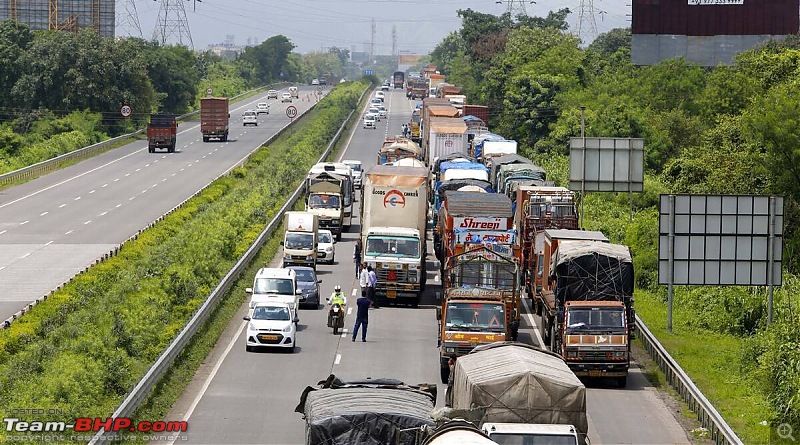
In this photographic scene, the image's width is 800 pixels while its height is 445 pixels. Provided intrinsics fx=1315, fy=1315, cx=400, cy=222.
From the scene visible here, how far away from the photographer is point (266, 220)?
2443 inches

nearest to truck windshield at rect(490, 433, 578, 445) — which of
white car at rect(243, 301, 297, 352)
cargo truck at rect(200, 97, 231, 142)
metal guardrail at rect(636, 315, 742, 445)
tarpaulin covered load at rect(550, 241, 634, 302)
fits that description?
metal guardrail at rect(636, 315, 742, 445)

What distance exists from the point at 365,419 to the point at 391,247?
24.3 metres

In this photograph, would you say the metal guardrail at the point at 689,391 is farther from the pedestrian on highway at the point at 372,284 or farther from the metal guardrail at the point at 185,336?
the metal guardrail at the point at 185,336

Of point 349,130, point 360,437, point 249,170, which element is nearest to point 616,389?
point 360,437

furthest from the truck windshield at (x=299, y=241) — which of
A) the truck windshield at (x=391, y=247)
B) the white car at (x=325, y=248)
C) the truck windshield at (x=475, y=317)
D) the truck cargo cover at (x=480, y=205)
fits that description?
the truck windshield at (x=475, y=317)

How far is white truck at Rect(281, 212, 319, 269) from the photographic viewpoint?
48906 mm

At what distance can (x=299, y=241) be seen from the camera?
49312 millimetres

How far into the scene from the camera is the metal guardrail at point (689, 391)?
1014 inches

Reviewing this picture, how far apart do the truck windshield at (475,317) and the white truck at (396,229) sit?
1040cm

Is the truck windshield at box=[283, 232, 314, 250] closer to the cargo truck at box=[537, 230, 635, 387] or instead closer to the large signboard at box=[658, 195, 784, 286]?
the cargo truck at box=[537, 230, 635, 387]

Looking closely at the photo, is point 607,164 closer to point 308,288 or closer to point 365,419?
point 308,288

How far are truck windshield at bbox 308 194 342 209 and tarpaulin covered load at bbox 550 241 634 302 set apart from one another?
25030mm

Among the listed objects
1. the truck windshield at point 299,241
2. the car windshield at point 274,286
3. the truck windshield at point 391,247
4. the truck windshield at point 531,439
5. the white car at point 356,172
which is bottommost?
the car windshield at point 274,286

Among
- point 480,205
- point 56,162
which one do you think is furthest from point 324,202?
point 56,162
